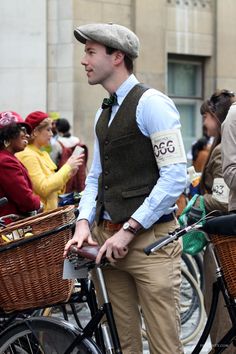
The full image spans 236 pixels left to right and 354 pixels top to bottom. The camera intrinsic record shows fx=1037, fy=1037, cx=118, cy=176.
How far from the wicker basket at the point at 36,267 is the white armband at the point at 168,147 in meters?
0.60

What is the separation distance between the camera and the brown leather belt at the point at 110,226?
5234 mm

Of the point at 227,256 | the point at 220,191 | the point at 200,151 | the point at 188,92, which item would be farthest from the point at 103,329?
the point at 188,92

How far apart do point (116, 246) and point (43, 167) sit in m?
4.23

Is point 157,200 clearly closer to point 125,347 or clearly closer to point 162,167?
point 162,167

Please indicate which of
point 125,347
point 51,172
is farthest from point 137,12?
point 125,347

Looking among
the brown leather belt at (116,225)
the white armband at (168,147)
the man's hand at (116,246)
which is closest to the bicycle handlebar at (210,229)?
the man's hand at (116,246)

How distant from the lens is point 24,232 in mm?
5230

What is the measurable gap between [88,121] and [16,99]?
115 cm

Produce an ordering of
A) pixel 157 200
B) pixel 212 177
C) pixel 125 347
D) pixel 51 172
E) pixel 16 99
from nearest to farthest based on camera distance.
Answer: pixel 157 200, pixel 125 347, pixel 212 177, pixel 51 172, pixel 16 99

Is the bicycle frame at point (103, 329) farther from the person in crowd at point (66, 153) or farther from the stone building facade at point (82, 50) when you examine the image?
the stone building facade at point (82, 50)

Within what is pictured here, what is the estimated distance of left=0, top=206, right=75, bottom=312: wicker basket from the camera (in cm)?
506

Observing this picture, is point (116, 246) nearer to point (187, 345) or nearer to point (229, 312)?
point (229, 312)

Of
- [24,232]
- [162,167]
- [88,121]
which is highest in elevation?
[162,167]

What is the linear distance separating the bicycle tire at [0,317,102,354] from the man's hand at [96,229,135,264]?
0.39 m
